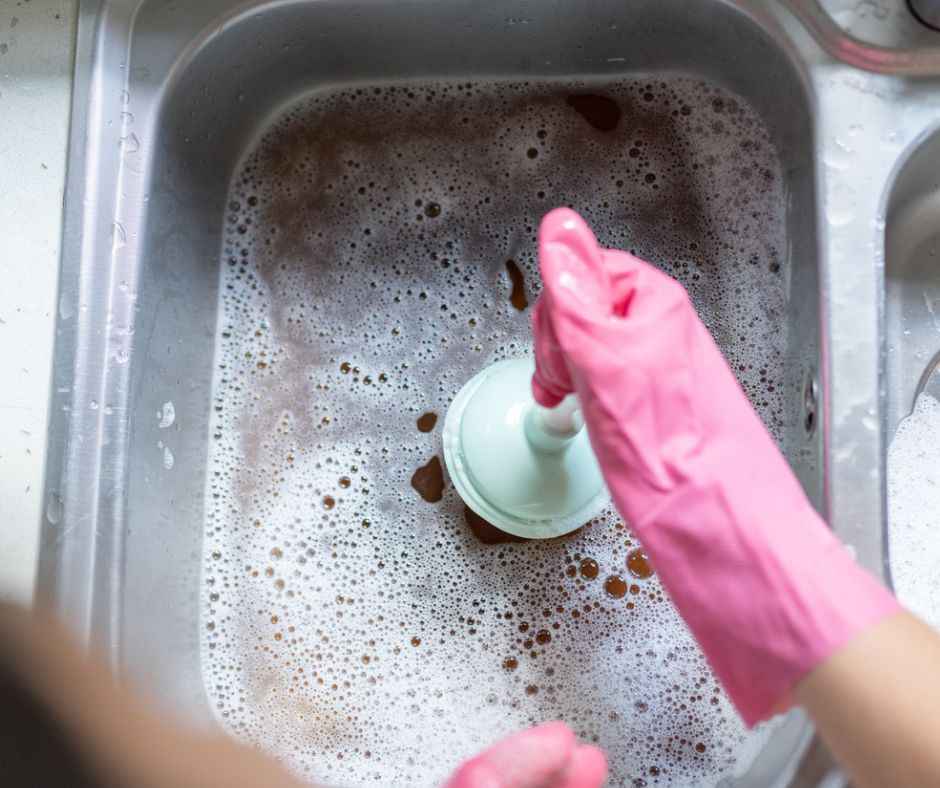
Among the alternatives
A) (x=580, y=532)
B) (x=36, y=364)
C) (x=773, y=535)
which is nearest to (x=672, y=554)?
(x=773, y=535)

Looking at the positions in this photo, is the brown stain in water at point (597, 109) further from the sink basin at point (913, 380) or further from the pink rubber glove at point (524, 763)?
the pink rubber glove at point (524, 763)

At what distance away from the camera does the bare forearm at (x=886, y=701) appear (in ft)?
1.57

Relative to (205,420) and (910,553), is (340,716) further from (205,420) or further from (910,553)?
(910,553)

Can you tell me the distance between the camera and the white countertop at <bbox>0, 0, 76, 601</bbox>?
681 mm

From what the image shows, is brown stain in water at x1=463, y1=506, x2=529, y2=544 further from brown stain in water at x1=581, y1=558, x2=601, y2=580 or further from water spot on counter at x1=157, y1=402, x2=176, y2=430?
water spot on counter at x1=157, y1=402, x2=176, y2=430

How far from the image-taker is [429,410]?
0.84 meters

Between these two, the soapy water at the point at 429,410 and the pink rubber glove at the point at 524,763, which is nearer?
the pink rubber glove at the point at 524,763

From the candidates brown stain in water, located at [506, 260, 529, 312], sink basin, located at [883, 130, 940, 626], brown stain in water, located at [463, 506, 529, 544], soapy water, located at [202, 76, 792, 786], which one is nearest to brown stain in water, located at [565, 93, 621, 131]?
soapy water, located at [202, 76, 792, 786]

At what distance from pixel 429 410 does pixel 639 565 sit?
246mm

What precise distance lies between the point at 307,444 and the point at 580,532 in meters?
0.28

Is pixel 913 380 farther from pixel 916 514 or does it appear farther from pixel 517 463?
pixel 517 463

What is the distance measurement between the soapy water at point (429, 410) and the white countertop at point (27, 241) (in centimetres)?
18

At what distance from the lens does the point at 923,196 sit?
2.66ft

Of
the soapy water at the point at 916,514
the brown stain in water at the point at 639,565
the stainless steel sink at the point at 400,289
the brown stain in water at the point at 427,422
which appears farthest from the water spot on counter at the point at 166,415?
the soapy water at the point at 916,514
